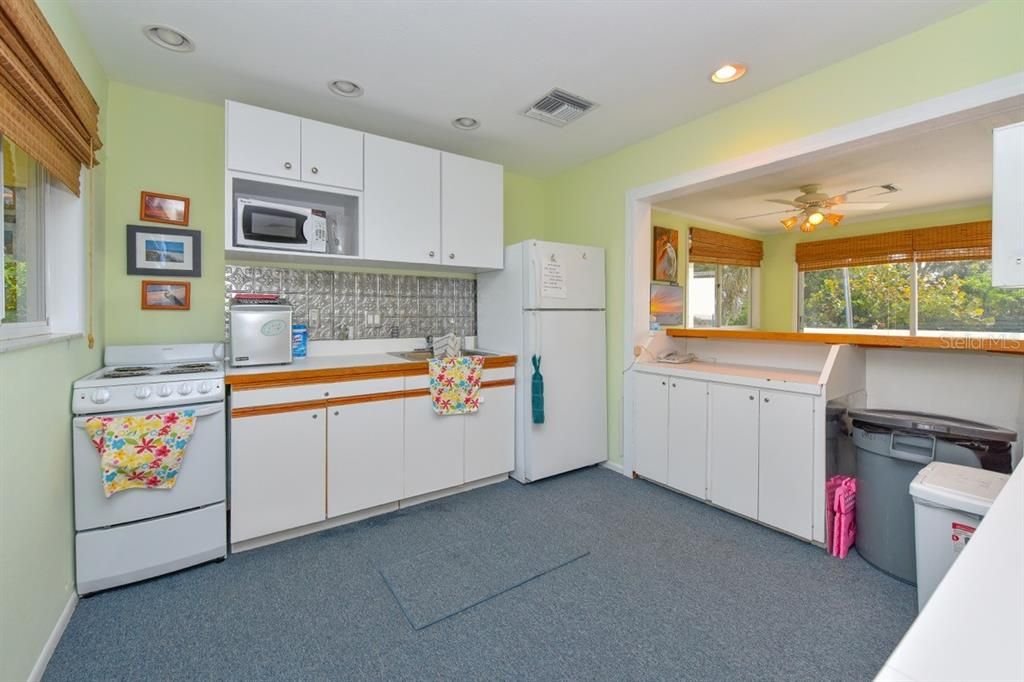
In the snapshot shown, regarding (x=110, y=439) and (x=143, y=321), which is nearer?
(x=110, y=439)

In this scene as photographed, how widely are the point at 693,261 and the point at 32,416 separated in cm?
551

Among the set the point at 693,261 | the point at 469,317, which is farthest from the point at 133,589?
the point at 693,261

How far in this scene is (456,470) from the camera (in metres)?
2.94

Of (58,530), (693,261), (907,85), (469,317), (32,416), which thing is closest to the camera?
(32,416)

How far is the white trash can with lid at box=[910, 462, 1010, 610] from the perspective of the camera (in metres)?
1.59

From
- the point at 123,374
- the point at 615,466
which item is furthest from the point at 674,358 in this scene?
the point at 123,374

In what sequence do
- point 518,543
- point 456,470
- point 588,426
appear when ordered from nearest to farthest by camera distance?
point 518,543
point 456,470
point 588,426

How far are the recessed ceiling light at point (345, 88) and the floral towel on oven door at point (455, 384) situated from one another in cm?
160

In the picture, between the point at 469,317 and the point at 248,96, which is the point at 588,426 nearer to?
the point at 469,317

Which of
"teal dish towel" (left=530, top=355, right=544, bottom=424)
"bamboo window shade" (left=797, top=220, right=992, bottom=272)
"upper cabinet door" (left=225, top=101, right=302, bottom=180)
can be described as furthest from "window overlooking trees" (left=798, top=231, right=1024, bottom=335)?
"upper cabinet door" (left=225, top=101, right=302, bottom=180)

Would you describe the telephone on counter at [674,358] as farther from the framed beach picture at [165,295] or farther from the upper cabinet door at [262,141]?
the framed beach picture at [165,295]

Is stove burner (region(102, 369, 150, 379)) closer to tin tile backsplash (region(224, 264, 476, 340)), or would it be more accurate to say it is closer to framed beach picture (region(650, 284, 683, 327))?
tin tile backsplash (region(224, 264, 476, 340))

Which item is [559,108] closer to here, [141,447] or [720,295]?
[141,447]

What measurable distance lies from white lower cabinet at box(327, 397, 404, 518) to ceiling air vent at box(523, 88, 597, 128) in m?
1.96
